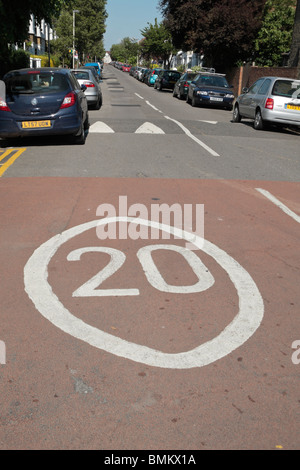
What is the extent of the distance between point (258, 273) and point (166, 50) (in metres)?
77.1

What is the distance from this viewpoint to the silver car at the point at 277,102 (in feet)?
48.9

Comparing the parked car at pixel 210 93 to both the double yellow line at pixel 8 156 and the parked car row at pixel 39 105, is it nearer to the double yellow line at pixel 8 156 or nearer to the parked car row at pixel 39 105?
the parked car row at pixel 39 105

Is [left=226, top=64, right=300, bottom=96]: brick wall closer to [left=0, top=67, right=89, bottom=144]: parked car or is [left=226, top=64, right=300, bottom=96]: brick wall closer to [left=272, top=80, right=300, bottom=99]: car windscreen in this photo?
[left=272, top=80, right=300, bottom=99]: car windscreen

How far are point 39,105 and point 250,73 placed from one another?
82.4 feet

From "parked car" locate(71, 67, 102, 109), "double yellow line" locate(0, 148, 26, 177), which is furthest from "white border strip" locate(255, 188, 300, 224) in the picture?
"parked car" locate(71, 67, 102, 109)

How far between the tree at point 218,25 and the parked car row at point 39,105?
27.6 meters

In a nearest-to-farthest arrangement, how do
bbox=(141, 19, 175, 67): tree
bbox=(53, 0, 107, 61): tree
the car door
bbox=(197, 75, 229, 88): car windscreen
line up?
the car door → bbox=(197, 75, 229, 88): car windscreen → bbox=(53, 0, 107, 61): tree → bbox=(141, 19, 175, 67): tree

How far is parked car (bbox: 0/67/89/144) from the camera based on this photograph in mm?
10633

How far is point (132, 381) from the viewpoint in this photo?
2936 millimetres

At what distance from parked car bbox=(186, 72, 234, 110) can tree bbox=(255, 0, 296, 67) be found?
547 inches

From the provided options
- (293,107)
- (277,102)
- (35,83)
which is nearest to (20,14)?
(35,83)

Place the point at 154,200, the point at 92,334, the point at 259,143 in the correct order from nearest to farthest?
the point at 92,334 → the point at 154,200 → the point at 259,143
